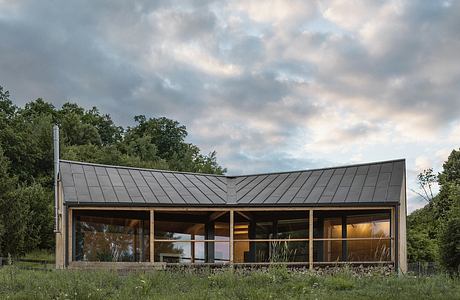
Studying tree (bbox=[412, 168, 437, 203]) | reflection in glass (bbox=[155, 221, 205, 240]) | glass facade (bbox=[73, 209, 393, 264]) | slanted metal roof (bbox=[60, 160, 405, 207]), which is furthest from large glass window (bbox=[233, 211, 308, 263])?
tree (bbox=[412, 168, 437, 203])

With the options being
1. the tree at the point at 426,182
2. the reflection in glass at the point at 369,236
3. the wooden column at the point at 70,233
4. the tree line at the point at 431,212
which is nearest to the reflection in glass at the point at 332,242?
the reflection in glass at the point at 369,236

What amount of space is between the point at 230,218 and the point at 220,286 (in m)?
5.93

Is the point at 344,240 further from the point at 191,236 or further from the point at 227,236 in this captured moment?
the point at 191,236

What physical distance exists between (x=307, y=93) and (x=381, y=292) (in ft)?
39.1

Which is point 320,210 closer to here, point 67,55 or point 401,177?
point 401,177

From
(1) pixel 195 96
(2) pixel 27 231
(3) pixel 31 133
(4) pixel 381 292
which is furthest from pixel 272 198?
(3) pixel 31 133

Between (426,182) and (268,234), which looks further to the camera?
(426,182)

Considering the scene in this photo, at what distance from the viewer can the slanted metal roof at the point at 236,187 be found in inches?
616

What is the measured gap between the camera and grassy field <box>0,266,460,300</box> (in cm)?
915

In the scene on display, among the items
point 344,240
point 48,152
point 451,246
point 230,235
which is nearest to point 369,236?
point 344,240

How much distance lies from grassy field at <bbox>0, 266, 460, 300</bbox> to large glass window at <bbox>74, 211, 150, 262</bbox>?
4.76m

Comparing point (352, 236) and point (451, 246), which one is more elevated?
point (352, 236)

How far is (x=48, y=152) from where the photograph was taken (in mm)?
36531

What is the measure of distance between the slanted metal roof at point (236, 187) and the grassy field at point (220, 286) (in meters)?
4.73
